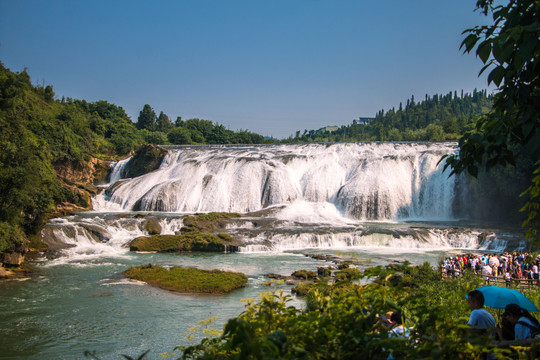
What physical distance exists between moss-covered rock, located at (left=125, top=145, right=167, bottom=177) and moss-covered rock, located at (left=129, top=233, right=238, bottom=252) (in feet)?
81.6

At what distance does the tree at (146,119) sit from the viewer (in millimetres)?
95512

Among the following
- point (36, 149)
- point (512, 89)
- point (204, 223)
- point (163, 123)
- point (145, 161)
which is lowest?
point (204, 223)

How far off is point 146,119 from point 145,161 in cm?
4946

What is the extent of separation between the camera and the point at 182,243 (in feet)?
82.5

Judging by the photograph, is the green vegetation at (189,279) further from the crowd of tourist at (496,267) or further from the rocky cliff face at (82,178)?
the rocky cliff face at (82,178)

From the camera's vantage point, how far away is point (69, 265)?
64.7 feet

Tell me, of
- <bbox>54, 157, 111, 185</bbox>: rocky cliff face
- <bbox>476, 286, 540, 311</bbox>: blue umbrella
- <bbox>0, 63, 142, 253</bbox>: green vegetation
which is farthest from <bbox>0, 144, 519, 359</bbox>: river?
<bbox>476, 286, 540, 311</bbox>: blue umbrella

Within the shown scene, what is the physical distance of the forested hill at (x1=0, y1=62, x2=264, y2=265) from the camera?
1988 cm

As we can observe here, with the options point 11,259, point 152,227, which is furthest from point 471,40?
point 152,227

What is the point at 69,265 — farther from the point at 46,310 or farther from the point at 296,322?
the point at 296,322

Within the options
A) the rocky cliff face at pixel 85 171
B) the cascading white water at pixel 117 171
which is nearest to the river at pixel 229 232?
the cascading white water at pixel 117 171

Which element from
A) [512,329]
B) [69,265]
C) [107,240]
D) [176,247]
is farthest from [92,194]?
[512,329]

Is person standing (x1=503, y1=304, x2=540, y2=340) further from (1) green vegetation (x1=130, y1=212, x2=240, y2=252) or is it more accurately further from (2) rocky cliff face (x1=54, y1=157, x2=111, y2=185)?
(2) rocky cliff face (x1=54, y1=157, x2=111, y2=185)

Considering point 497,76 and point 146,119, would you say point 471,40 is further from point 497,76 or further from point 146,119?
point 146,119
